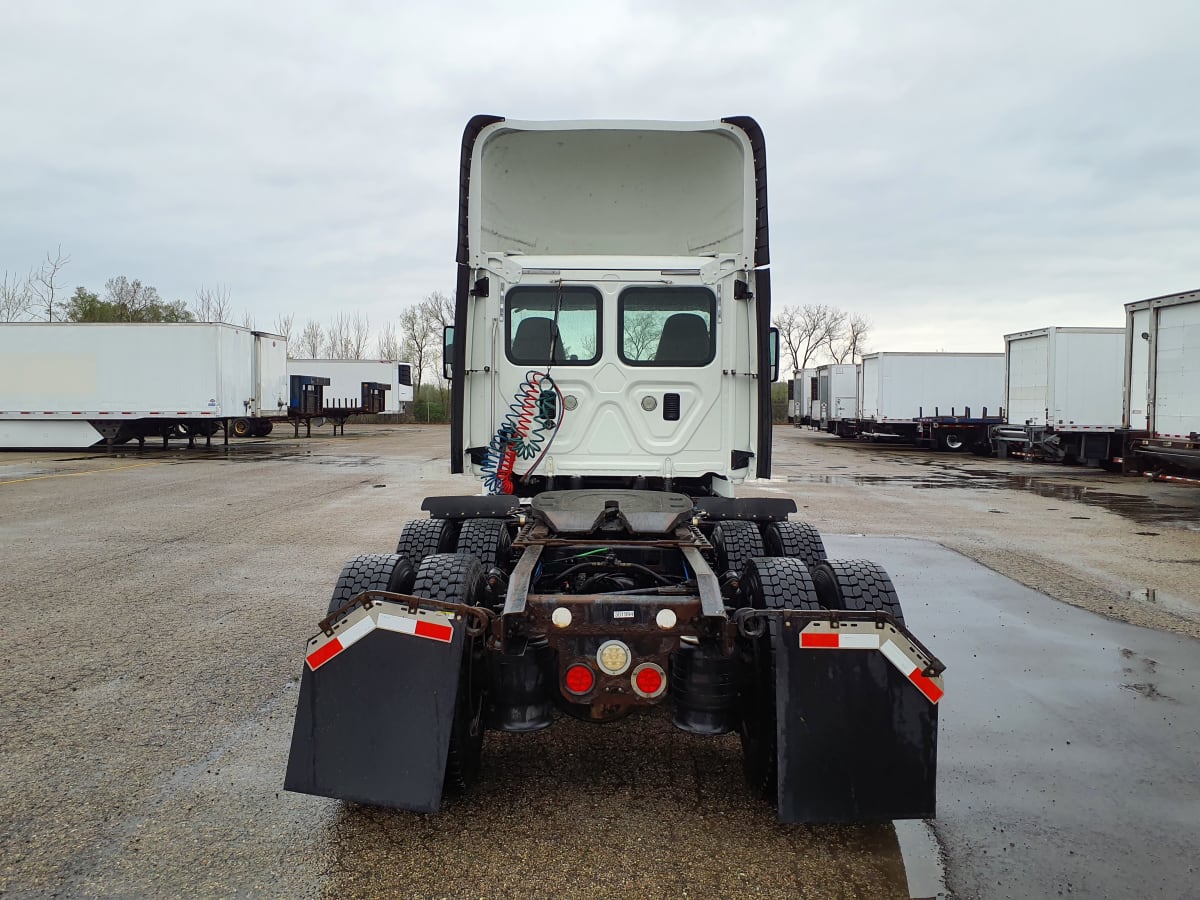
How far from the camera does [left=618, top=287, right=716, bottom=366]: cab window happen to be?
18.2 feet

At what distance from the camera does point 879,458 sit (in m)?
25.4

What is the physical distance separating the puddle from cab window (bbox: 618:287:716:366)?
346 inches

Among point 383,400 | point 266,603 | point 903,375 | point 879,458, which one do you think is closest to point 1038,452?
point 879,458

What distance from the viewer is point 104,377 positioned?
74.8ft

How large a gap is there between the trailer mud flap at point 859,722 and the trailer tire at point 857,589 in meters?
0.46

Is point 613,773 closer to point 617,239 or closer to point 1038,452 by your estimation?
point 617,239

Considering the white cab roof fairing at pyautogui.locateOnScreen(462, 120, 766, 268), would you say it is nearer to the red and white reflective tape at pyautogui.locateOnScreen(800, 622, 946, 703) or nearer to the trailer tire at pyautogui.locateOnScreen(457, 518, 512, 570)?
the trailer tire at pyautogui.locateOnScreen(457, 518, 512, 570)

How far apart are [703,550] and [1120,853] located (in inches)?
73.5

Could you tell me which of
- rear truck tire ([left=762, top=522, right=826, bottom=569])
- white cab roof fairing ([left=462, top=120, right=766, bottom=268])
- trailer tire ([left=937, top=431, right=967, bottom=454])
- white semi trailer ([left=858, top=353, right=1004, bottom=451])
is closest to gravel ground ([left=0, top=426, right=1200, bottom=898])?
rear truck tire ([left=762, top=522, right=826, bottom=569])

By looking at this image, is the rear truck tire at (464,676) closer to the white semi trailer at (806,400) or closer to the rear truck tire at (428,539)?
the rear truck tire at (428,539)

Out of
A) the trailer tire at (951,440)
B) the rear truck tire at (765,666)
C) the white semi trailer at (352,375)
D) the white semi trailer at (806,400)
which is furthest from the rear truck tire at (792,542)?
the white semi trailer at (352,375)

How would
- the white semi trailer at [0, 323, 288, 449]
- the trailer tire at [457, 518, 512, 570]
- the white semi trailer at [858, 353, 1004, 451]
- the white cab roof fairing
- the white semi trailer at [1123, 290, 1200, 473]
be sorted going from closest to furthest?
1. the trailer tire at [457, 518, 512, 570]
2. the white cab roof fairing
3. the white semi trailer at [1123, 290, 1200, 473]
4. the white semi trailer at [0, 323, 288, 449]
5. the white semi trailer at [858, 353, 1004, 451]

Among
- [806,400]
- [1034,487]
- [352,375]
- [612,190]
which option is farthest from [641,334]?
[352,375]

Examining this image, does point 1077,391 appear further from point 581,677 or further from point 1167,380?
point 581,677
